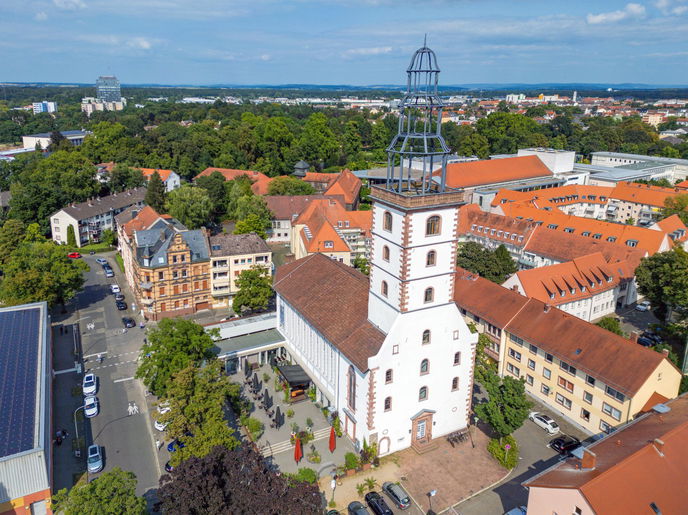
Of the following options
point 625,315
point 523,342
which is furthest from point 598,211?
point 523,342

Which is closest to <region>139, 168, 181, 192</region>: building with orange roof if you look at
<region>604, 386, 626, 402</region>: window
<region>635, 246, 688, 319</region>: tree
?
<region>635, 246, 688, 319</region>: tree

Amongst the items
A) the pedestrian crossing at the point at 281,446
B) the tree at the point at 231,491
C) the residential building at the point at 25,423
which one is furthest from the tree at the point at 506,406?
the residential building at the point at 25,423

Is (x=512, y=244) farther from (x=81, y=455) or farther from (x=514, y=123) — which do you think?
(x=514, y=123)

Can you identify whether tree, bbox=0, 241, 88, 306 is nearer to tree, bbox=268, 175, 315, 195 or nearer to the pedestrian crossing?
the pedestrian crossing

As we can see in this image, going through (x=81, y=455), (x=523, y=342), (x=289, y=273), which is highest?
(x=289, y=273)

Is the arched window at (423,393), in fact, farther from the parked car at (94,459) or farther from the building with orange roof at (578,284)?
the parked car at (94,459)

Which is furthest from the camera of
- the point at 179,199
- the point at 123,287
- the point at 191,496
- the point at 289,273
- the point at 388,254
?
the point at 179,199
